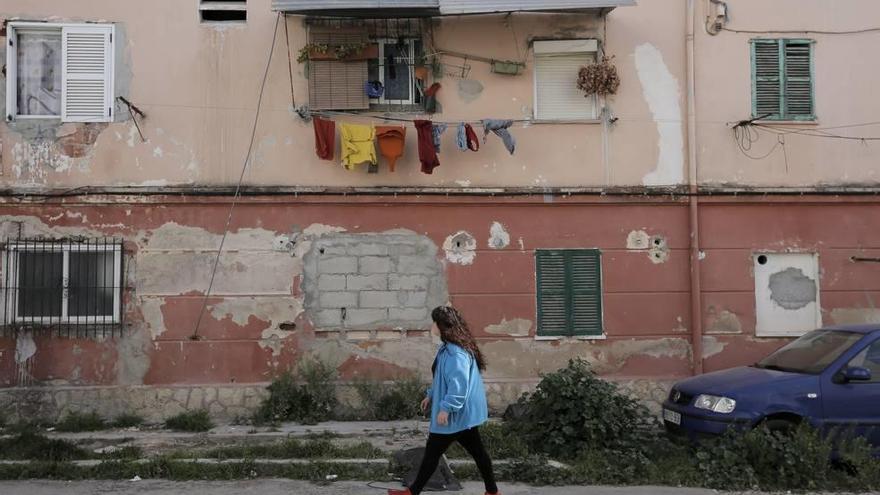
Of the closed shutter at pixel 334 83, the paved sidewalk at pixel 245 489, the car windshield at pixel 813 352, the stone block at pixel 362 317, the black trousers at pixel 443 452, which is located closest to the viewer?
the black trousers at pixel 443 452

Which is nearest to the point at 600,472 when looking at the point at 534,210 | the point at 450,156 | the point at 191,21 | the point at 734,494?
the point at 734,494

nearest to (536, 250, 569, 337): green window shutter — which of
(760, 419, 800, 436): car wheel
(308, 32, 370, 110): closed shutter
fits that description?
(308, 32, 370, 110): closed shutter

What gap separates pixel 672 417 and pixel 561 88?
16.8 feet

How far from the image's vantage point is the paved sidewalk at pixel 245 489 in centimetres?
686

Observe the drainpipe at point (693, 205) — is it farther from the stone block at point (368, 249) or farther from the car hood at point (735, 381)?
the stone block at point (368, 249)

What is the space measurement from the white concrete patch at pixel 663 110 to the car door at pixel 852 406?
4126 mm

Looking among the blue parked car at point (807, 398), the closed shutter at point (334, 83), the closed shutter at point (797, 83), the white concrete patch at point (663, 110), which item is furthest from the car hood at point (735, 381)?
the closed shutter at point (334, 83)

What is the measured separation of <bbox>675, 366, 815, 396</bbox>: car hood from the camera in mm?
7410

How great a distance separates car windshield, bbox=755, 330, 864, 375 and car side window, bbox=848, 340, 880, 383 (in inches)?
5.3

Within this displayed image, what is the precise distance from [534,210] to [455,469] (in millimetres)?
4436

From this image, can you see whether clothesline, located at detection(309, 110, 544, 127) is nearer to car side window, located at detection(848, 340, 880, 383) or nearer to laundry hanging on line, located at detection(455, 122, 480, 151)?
laundry hanging on line, located at detection(455, 122, 480, 151)

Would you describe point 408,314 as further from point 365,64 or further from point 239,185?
point 365,64

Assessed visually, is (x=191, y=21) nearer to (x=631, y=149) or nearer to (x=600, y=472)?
(x=631, y=149)

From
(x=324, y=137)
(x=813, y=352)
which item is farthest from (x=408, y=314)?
(x=813, y=352)
